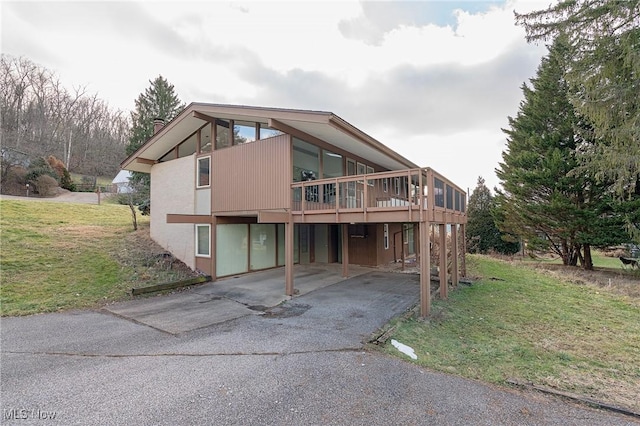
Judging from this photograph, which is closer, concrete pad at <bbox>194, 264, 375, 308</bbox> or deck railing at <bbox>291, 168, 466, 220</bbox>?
deck railing at <bbox>291, 168, 466, 220</bbox>

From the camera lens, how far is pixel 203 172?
11.4 m

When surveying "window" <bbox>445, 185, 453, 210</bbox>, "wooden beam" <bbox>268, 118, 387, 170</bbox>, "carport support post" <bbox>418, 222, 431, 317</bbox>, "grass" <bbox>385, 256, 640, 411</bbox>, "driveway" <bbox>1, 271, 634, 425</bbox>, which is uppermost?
"wooden beam" <bbox>268, 118, 387, 170</bbox>

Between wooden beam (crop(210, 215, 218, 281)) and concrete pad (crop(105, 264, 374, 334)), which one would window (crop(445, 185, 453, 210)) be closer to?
concrete pad (crop(105, 264, 374, 334))

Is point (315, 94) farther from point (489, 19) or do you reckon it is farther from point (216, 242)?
point (216, 242)

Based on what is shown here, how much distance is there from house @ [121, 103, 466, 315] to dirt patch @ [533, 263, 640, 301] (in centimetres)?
514

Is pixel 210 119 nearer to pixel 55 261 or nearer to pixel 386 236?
pixel 55 261

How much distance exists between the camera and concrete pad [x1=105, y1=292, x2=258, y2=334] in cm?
625

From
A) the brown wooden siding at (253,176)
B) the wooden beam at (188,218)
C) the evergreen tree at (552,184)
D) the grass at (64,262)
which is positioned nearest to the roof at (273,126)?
the brown wooden siding at (253,176)

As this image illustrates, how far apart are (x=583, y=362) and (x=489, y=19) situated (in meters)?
11.2

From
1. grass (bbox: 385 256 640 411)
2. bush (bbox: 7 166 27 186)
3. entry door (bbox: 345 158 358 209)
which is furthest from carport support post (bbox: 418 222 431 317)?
bush (bbox: 7 166 27 186)

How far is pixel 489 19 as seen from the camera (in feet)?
35.0

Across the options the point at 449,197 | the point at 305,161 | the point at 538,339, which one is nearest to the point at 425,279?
the point at 538,339

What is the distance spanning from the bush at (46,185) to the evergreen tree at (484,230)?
30.7 metres

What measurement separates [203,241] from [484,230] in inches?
740
